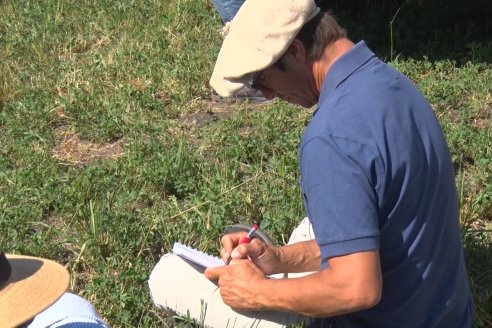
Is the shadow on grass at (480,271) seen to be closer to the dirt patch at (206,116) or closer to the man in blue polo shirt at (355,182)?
the man in blue polo shirt at (355,182)

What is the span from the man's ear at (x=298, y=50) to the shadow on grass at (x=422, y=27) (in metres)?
3.66

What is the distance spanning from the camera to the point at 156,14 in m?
7.61

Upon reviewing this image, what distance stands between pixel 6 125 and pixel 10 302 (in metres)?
3.86

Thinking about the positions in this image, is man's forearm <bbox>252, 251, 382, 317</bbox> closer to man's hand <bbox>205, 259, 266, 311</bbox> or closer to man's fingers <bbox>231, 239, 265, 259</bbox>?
man's hand <bbox>205, 259, 266, 311</bbox>

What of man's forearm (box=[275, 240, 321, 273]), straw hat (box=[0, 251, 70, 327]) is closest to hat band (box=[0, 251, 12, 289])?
straw hat (box=[0, 251, 70, 327])

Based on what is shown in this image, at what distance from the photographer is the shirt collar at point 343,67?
2.74 m

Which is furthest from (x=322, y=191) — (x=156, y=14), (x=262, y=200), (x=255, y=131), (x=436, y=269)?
(x=156, y=14)

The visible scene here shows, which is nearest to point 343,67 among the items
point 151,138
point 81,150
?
point 151,138

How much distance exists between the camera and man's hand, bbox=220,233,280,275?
319cm

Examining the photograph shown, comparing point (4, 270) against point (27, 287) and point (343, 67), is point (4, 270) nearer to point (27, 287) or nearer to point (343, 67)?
point (27, 287)

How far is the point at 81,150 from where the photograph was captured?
557 centimetres

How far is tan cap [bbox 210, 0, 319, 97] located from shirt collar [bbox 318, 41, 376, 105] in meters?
0.16

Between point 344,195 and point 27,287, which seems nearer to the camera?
point 27,287

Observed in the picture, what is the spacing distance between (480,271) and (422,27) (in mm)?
3271
